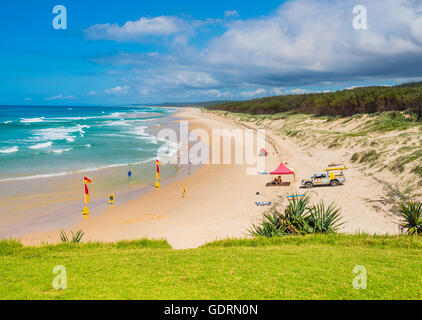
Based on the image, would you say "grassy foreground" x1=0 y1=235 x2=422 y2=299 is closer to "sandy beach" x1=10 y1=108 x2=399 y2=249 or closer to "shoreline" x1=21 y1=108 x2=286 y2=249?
"shoreline" x1=21 y1=108 x2=286 y2=249

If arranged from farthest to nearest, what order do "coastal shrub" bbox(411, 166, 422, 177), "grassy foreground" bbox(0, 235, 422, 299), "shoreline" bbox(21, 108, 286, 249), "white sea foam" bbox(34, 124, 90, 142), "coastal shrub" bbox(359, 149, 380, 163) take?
"white sea foam" bbox(34, 124, 90, 142) < "coastal shrub" bbox(359, 149, 380, 163) < "coastal shrub" bbox(411, 166, 422, 177) < "shoreline" bbox(21, 108, 286, 249) < "grassy foreground" bbox(0, 235, 422, 299)

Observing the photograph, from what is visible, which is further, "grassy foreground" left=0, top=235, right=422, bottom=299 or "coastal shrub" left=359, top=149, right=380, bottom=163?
"coastal shrub" left=359, top=149, right=380, bottom=163

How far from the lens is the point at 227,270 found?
575 centimetres

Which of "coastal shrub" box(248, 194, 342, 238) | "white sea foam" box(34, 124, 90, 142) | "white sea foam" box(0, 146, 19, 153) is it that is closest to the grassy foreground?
"coastal shrub" box(248, 194, 342, 238)

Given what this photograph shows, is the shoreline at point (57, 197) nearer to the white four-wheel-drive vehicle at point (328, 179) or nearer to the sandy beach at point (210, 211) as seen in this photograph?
the sandy beach at point (210, 211)

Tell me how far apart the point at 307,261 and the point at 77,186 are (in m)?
18.2

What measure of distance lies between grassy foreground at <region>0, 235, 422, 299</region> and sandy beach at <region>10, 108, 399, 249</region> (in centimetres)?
403

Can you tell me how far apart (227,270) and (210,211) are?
9.94m

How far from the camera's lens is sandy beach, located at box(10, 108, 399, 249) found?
40.8ft

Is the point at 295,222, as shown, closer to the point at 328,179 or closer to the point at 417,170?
the point at 328,179

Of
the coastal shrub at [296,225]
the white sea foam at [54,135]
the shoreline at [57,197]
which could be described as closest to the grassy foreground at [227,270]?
the coastal shrub at [296,225]
